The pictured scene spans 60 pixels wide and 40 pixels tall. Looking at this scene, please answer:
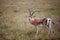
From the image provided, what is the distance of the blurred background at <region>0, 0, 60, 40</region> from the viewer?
2.84m

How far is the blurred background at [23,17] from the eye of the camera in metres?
2.84

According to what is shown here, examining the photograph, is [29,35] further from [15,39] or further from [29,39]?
[15,39]

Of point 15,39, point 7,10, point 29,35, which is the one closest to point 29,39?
point 29,35

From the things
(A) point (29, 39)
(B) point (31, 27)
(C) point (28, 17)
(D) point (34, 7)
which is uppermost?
(D) point (34, 7)

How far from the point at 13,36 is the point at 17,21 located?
11.6 inches

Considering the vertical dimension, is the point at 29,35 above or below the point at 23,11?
below

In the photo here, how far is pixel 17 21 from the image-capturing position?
2865 mm

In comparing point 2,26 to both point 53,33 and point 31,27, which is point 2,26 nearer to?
point 31,27

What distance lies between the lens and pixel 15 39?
2.83 m

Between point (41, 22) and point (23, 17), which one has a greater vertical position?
point (23, 17)

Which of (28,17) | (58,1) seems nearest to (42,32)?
(28,17)

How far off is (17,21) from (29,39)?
411mm

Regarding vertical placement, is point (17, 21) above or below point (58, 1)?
below

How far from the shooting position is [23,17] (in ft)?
9.46
